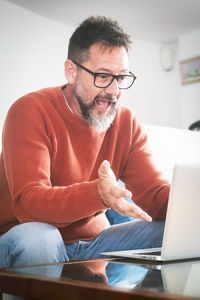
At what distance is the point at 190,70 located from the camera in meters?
2.97

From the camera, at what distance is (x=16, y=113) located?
1.57m

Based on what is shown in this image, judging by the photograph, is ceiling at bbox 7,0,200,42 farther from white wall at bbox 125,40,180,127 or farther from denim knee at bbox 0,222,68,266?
denim knee at bbox 0,222,68,266

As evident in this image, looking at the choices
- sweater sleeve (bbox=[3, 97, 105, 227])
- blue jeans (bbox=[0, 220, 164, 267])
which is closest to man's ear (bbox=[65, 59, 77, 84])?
sweater sleeve (bbox=[3, 97, 105, 227])

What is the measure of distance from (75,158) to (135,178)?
0.27 m

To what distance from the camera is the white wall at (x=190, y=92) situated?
2781 mm

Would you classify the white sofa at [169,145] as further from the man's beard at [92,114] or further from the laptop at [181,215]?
the laptop at [181,215]

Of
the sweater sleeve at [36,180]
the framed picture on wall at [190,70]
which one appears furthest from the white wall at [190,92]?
the sweater sleeve at [36,180]

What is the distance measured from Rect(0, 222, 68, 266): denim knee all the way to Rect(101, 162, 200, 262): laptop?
26 cm

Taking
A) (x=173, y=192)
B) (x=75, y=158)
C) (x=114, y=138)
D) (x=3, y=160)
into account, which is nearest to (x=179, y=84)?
(x=114, y=138)

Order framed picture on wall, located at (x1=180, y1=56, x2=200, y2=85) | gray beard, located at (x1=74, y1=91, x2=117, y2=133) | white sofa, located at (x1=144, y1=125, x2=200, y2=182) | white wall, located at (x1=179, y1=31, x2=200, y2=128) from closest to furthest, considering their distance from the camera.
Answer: gray beard, located at (x1=74, y1=91, x2=117, y2=133), white sofa, located at (x1=144, y1=125, x2=200, y2=182), white wall, located at (x1=179, y1=31, x2=200, y2=128), framed picture on wall, located at (x1=180, y1=56, x2=200, y2=85)

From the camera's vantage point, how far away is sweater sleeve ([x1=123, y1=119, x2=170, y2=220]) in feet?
5.31

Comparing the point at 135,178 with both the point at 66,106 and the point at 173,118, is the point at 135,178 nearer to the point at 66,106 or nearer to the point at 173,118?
the point at 66,106

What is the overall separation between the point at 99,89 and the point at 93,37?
22 centimetres

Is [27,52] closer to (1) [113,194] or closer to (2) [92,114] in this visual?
(2) [92,114]
